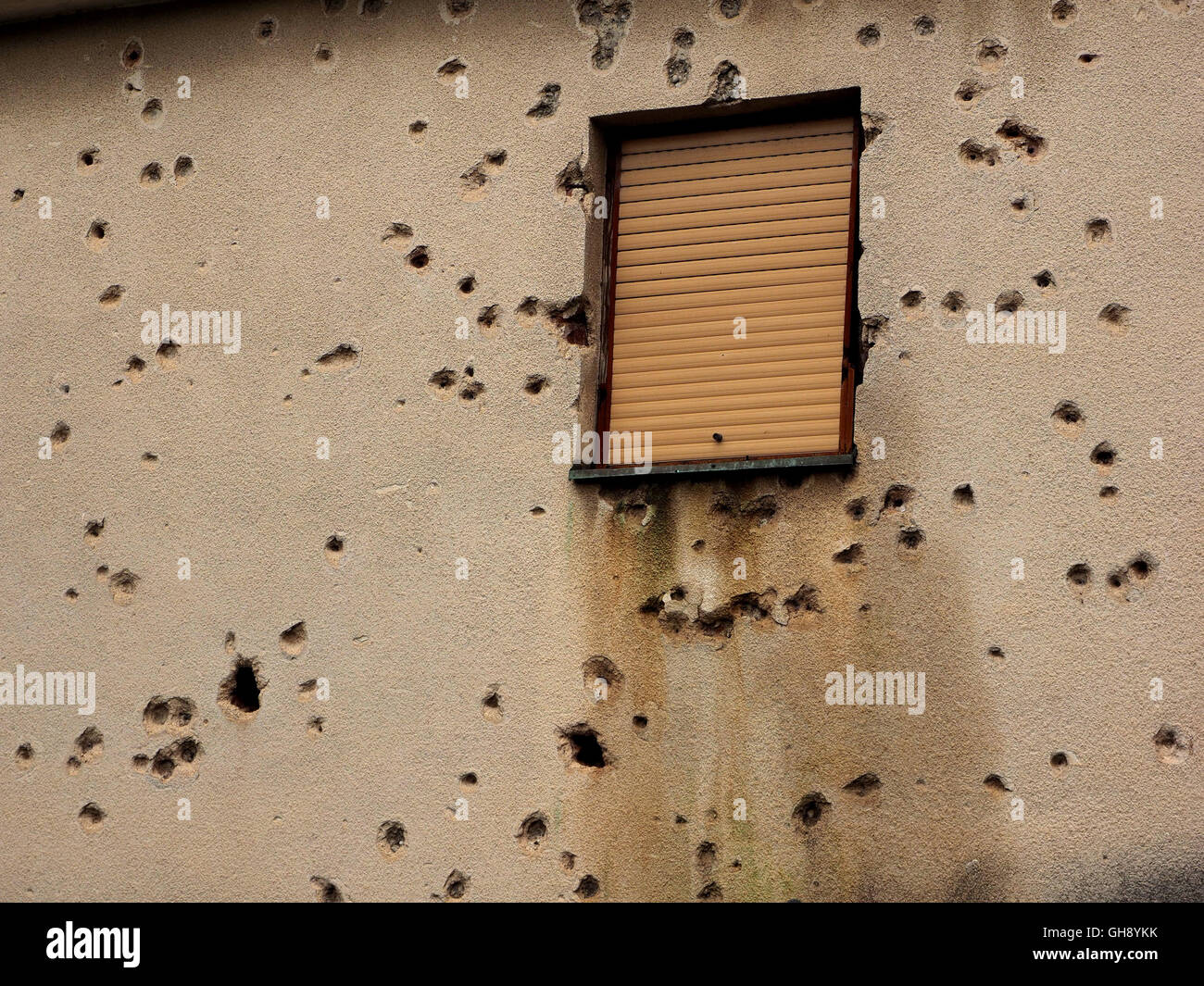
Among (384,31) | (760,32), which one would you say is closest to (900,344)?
(760,32)

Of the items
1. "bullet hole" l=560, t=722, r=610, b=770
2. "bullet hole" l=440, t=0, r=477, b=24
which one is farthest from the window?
"bullet hole" l=560, t=722, r=610, b=770

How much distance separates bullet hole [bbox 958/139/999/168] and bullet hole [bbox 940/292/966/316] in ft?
1.69

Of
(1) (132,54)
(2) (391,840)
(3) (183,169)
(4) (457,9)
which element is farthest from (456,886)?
(1) (132,54)

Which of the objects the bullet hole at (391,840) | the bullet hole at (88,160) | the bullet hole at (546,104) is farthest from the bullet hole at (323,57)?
the bullet hole at (391,840)

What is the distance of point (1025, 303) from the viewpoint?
20.4 feet

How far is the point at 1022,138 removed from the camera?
635 cm

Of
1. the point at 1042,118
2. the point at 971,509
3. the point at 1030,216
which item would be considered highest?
the point at 1042,118

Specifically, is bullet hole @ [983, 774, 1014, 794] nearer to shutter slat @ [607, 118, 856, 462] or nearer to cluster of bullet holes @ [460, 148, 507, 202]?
shutter slat @ [607, 118, 856, 462]

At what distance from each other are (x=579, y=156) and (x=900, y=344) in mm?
1550

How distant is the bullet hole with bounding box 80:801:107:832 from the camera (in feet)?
22.1

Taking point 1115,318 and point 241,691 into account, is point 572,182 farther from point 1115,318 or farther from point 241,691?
point 241,691

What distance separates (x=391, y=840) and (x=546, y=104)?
3.06m
